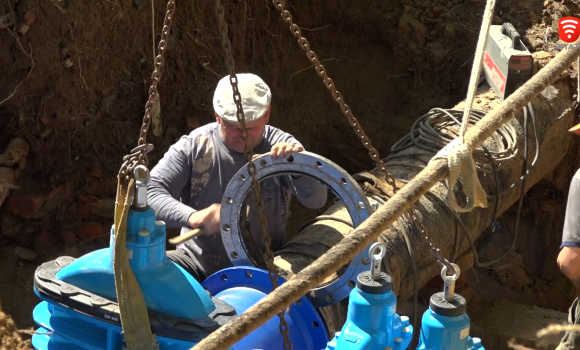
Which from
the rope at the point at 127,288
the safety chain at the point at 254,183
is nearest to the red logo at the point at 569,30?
the safety chain at the point at 254,183

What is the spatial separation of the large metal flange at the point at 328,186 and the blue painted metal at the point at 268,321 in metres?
0.11

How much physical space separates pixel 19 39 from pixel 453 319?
349cm

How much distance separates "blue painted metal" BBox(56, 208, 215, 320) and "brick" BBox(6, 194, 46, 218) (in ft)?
9.21

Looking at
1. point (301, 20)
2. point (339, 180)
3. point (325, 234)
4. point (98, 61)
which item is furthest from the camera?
point (301, 20)

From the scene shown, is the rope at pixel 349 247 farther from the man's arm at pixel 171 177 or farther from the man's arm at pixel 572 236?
the man's arm at pixel 171 177

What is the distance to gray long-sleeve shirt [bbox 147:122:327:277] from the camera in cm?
369

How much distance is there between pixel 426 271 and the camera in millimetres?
3984

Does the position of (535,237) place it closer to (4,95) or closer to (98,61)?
(98,61)

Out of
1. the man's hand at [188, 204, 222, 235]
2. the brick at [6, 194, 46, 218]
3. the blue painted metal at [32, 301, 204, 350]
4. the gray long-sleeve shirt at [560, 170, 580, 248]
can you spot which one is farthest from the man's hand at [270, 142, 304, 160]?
the brick at [6, 194, 46, 218]

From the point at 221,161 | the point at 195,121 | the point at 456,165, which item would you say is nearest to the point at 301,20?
the point at 195,121

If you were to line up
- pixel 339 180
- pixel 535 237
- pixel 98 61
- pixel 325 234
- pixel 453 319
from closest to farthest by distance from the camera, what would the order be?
pixel 453 319
pixel 339 180
pixel 325 234
pixel 98 61
pixel 535 237

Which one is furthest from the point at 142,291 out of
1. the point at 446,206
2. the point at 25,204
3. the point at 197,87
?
the point at 197,87

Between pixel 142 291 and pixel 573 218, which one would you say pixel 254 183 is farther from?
pixel 573 218

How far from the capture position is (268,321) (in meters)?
3.02
